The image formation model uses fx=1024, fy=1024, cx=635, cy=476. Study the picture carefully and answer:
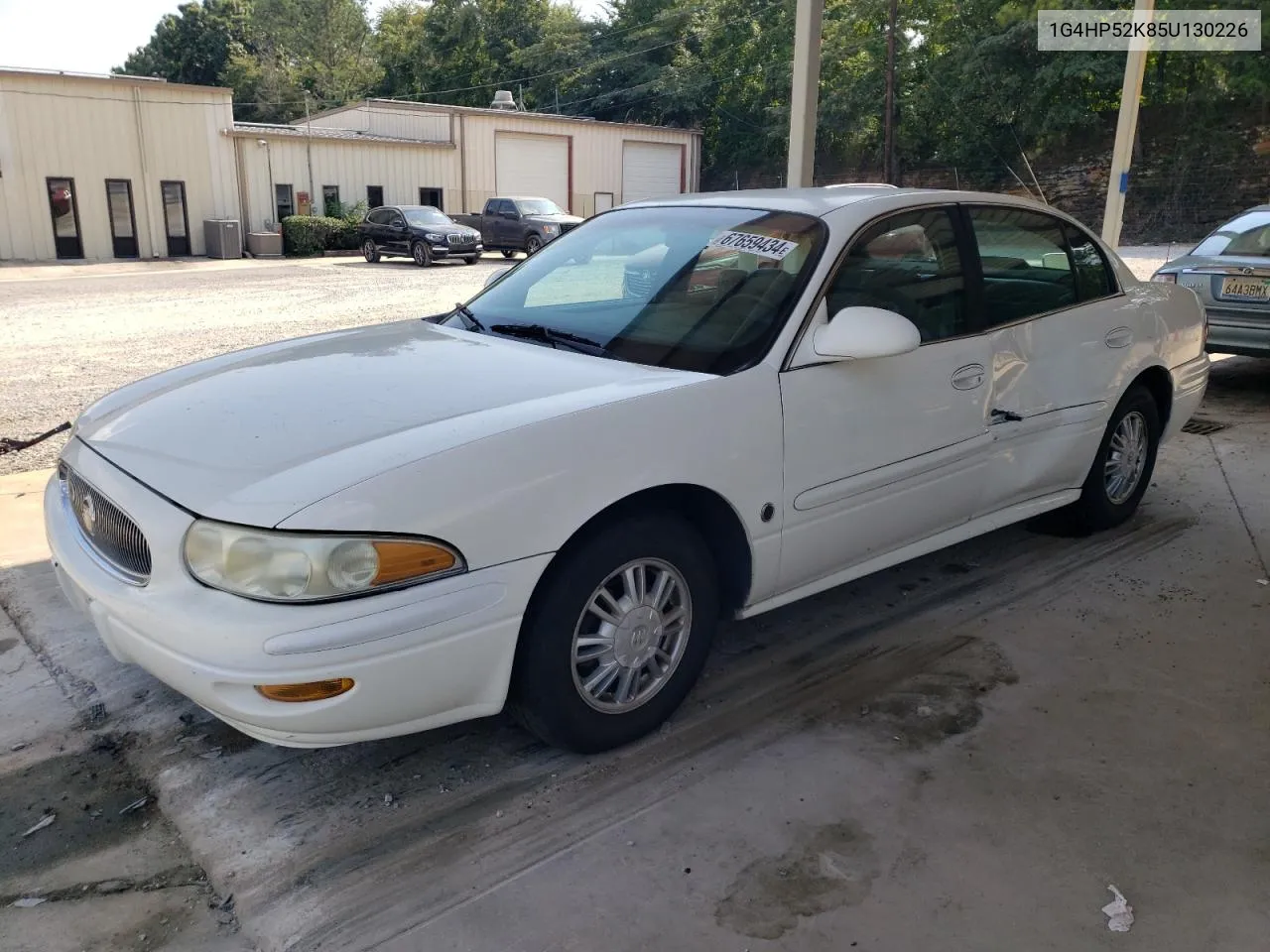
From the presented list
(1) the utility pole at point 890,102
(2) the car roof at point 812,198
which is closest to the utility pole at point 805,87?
(2) the car roof at point 812,198

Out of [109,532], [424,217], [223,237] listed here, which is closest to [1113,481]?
[109,532]

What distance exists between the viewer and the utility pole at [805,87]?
737cm

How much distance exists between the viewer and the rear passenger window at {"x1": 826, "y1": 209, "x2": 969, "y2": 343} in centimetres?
350

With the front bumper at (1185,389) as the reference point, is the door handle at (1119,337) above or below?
above

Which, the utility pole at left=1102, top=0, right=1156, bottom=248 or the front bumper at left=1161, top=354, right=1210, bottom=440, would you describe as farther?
the utility pole at left=1102, top=0, right=1156, bottom=248

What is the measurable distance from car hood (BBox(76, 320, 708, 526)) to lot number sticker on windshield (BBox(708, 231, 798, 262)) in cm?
66

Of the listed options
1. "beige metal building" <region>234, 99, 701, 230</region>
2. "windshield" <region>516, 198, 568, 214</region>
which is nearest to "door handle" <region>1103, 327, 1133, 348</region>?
"windshield" <region>516, 198, 568, 214</region>

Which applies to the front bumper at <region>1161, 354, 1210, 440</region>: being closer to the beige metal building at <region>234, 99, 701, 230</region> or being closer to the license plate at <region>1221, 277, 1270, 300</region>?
the license plate at <region>1221, 277, 1270, 300</region>

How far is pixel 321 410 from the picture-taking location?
290 cm

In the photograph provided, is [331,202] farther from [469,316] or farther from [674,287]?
[674,287]

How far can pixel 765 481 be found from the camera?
316 centimetres

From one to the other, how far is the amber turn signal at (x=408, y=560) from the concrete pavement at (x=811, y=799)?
738 millimetres

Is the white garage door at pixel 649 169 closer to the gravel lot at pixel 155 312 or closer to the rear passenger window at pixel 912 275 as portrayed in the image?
the gravel lot at pixel 155 312

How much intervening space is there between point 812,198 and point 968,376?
88 cm
